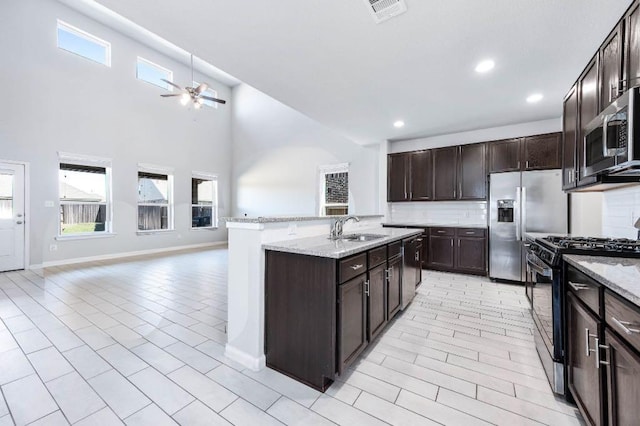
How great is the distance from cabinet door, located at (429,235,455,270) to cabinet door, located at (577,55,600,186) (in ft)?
9.10

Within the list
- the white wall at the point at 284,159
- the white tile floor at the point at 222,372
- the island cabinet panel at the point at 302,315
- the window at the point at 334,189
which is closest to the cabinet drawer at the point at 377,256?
the island cabinet panel at the point at 302,315

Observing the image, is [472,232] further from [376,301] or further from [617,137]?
[617,137]

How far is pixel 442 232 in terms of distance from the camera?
4969mm

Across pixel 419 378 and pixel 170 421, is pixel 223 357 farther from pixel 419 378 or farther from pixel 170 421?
pixel 419 378

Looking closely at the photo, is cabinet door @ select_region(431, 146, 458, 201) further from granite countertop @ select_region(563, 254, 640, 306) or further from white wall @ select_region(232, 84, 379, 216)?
granite countertop @ select_region(563, 254, 640, 306)

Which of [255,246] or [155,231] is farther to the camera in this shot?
[155,231]

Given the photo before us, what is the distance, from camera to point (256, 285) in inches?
80.9

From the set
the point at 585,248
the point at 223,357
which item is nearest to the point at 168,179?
the point at 223,357

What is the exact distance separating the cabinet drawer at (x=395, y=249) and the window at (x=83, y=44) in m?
7.75

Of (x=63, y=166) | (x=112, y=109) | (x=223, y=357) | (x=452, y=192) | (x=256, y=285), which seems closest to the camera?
(x=256, y=285)

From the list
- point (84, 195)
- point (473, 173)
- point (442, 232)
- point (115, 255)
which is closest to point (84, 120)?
point (84, 195)

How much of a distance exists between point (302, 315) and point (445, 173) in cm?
442

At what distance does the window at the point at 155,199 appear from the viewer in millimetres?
7059

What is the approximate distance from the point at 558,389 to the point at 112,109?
8.67 metres
